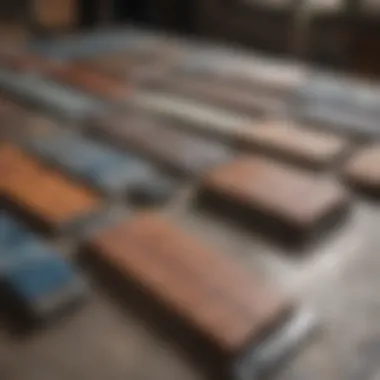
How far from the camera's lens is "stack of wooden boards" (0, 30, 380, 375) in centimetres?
55

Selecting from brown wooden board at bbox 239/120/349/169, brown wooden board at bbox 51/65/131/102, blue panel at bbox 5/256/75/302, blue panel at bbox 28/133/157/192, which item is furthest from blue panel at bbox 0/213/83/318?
brown wooden board at bbox 51/65/131/102

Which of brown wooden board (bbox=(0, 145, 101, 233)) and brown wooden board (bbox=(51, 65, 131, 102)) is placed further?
brown wooden board (bbox=(51, 65, 131, 102))

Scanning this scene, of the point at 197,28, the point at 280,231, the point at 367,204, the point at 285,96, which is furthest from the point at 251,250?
the point at 197,28

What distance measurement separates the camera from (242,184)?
2.40 ft

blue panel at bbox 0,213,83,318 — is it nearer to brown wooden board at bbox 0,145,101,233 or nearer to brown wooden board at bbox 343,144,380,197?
brown wooden board at bbox 0,145,101,233

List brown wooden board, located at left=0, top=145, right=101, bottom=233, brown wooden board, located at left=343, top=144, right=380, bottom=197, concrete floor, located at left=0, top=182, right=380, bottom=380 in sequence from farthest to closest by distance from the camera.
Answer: brown wooden board, located at left=343, top=144, right=380, bottom=197
brown wooden board, located at left=0, top=145, right=101, bottom=233
concrete floor, located at left=0, top=182, right=380, bottom=380

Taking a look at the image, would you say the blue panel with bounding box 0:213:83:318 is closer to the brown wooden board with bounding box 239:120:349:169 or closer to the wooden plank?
the wooden plank

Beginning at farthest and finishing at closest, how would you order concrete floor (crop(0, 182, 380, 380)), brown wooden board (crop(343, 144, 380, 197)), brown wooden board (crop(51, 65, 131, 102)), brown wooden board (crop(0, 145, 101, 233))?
brown wooden board (crop(51, 65, 131, 102)) < brown wooden board (crop(343, 144, 380, 197)) < brown wooden board (crop(0, 145, 101, 233)) < concrete floor (crop(0, 182, 380, 380))

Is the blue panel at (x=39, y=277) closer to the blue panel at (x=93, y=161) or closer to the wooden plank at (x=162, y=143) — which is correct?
the blue panel at (x=93, y=161)

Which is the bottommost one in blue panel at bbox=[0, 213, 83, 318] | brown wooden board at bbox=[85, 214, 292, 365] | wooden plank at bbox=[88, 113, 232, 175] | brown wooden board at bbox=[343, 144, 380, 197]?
wooden plank at bbox=[88, 113, 232, 175]

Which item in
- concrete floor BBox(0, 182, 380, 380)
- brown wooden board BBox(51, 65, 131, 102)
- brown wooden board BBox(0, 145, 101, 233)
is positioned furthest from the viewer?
brown wooden board BBox(51, 65, 131, 102)

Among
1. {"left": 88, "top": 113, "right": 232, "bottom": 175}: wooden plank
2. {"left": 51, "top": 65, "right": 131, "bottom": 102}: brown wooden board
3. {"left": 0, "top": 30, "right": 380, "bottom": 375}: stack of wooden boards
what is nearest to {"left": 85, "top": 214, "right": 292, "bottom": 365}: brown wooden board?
{"left": 0, "top": 30, "right": 380, "bottom": 375}: stack of wooden boards

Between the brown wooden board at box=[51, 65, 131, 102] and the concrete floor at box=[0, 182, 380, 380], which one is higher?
the concrete floor at box=[0, 182, 380, 380]

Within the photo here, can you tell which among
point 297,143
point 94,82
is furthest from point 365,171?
point 94,82
